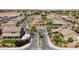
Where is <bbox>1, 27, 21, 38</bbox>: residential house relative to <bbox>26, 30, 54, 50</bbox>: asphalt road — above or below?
above

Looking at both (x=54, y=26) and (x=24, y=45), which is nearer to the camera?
(x=24, y=45)

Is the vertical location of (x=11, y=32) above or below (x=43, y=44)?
above

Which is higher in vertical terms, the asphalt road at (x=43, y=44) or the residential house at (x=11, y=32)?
the residential house at (x=11, y=32)

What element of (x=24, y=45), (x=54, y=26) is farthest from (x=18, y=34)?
(x=54, y=26)
